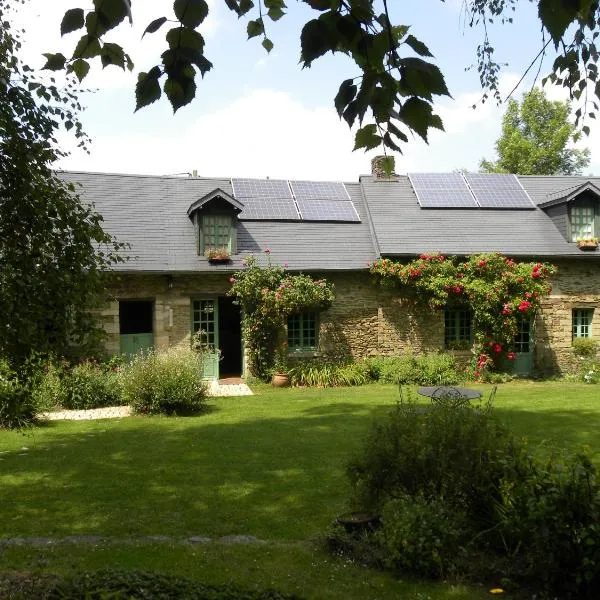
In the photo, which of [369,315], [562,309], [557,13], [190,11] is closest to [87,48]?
[190,11]

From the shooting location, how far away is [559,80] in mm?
4117

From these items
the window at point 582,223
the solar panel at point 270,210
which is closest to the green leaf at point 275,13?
the solar panel at point 270,210

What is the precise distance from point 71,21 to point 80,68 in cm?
48

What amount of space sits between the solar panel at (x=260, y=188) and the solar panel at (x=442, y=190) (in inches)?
170

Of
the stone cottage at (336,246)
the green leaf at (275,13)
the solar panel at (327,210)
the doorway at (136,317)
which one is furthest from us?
the solar panel at (327,210)

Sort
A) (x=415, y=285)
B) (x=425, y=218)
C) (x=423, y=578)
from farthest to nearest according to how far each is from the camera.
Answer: (x=425, y=218)
(x=415, y=285)
(x=423, y=578)

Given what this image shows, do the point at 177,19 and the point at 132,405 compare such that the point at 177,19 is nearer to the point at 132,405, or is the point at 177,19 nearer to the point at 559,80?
the point at 559,80

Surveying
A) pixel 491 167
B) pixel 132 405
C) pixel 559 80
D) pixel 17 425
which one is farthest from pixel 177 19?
pixel 491 167

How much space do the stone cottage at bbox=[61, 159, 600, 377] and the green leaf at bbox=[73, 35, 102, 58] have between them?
42.0 ft

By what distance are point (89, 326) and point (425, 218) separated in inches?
569

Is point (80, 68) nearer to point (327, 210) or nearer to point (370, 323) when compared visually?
point (370, 323)

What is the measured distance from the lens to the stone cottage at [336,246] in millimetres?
15594

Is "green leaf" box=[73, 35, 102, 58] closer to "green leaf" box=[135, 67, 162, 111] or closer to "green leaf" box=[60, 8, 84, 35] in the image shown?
"green leaf" box=[60, 8, 84, 35]

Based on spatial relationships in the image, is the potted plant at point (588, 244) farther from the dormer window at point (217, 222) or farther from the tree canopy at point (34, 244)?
the tree canopy at point (34, 244)
